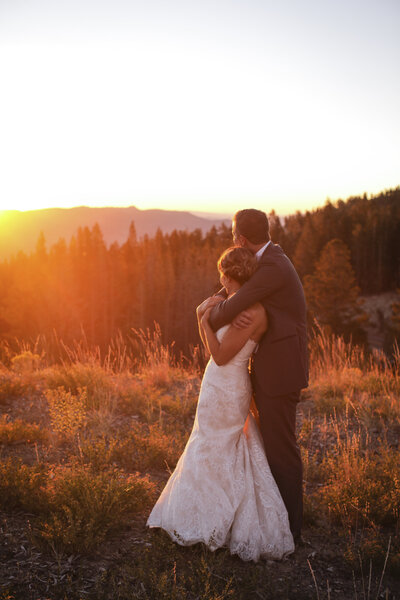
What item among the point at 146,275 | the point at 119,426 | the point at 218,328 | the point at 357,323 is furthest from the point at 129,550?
the point at 146,275

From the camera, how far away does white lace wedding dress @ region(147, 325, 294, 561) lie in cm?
340

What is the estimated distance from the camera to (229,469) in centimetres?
348

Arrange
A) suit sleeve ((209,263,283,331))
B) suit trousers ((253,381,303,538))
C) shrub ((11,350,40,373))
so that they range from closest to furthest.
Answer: suit sleeve ((209,263,283,331))
suit trousers ((253,381,303,538))
shrub ((11,350,40,373))

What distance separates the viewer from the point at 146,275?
2699 inches

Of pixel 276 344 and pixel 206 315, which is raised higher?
pixel 206 315

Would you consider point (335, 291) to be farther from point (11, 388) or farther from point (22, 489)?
point (22, 489)

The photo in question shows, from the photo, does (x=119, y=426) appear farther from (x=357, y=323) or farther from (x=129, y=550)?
(x=357, y=323)

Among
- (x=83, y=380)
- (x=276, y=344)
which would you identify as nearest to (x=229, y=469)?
(x=276, y=344)

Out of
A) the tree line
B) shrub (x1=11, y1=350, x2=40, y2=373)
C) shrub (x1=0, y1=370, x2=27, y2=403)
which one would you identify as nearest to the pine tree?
the tree line

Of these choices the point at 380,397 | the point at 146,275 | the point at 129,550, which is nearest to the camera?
the point at 129,550

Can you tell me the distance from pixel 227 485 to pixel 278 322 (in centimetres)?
130

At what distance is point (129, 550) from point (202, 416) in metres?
1.14

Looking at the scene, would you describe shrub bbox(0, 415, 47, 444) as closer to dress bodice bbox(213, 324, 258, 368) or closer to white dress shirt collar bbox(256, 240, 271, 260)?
dress bodice bbox(213, 324, 258, 368)

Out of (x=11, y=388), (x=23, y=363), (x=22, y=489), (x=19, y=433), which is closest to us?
(x=22, y=489)
